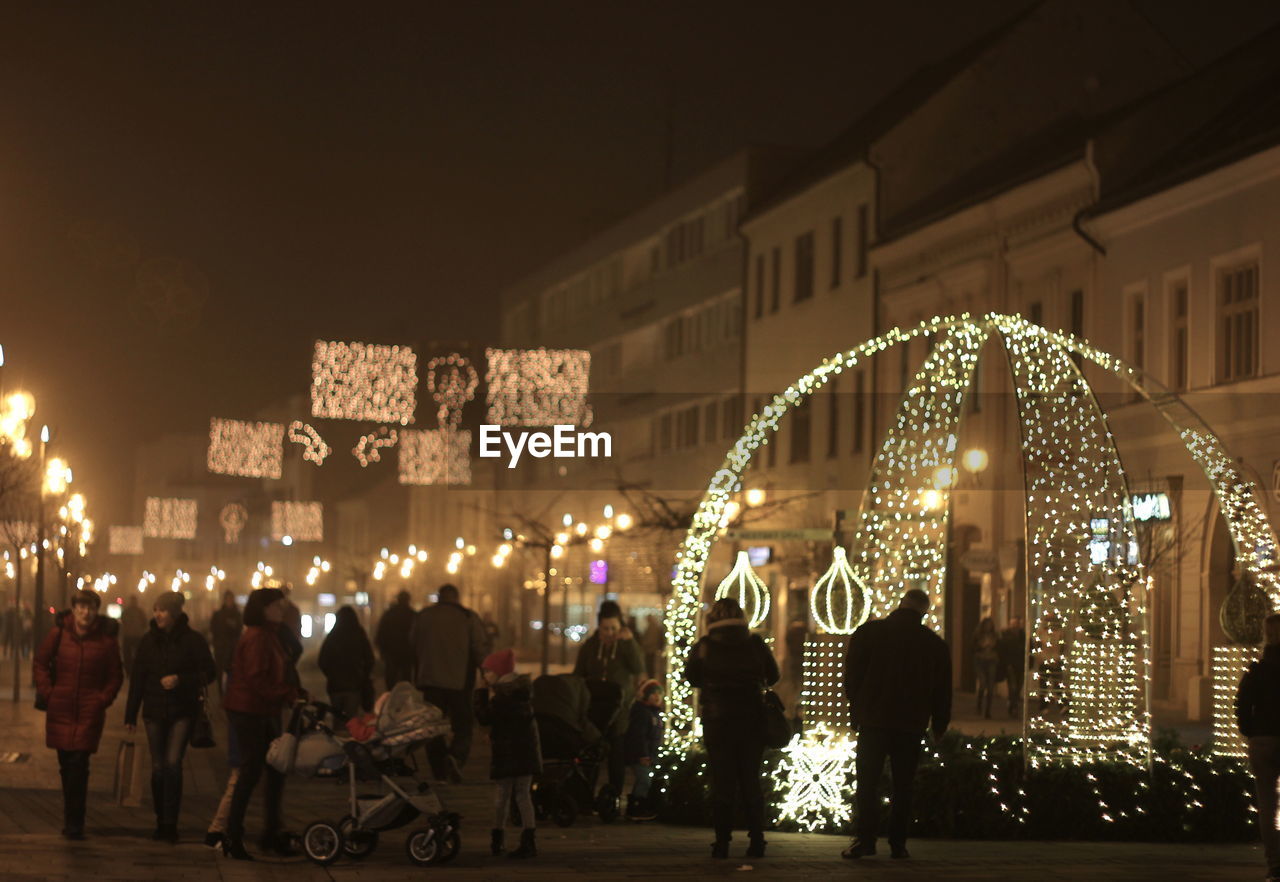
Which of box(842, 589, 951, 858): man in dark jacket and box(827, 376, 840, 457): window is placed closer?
box(842, 589, 951, 858): man in dark jacket

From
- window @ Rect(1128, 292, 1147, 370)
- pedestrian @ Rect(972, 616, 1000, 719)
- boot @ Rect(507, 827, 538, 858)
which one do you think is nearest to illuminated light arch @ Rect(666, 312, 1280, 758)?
boot @ Rect(507, 827, 538, 858)

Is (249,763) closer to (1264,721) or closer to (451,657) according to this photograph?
(1264,721)

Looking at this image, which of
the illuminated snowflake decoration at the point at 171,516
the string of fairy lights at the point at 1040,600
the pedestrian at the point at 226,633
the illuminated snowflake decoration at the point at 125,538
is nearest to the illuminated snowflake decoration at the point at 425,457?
the pedestrian at the point at 226,633

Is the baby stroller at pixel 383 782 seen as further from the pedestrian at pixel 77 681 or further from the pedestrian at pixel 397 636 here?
the pedestrian at pixel 397 636

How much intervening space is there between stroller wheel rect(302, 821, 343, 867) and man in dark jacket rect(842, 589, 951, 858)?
318 cm

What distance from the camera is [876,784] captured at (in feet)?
46.2

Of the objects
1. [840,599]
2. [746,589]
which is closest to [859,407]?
[840,599]

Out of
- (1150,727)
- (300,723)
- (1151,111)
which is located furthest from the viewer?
(1151,111)

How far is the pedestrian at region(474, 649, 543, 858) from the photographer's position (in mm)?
14367

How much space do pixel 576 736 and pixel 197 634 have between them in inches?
126

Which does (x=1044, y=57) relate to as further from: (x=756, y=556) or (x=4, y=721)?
(x=4, y=721)

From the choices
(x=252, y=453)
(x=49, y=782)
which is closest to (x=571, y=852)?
(x=49, y=782)

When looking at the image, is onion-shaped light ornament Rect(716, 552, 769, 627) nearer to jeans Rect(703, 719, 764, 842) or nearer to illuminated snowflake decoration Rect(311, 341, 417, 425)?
jeans Rect(703, 719, 764, 842)

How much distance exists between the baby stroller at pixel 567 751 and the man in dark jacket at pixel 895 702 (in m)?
3.00
